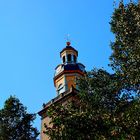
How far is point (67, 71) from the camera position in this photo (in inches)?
2564

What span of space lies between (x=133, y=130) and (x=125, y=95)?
636 centimetres

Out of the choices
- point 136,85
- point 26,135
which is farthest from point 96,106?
point 26,135

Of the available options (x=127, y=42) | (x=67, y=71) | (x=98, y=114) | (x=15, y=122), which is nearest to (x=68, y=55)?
(x=67, y=71)

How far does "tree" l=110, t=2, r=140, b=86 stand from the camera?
26.3 metres

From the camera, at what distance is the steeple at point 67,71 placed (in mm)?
64188

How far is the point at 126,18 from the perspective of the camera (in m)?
29.0

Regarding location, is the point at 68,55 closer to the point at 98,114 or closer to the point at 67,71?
the point at 67,71

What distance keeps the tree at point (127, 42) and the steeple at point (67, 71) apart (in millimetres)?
32688

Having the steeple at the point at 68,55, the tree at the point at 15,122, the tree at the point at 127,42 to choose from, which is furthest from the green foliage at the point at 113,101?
the steeple at the point at 68,55

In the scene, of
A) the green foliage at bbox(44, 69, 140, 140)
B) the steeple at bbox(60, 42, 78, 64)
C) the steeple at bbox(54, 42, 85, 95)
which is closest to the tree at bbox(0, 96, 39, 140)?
the green foliage at bbox(44, 69, 140, 140)

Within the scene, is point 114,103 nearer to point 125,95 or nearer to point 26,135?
point 125,95

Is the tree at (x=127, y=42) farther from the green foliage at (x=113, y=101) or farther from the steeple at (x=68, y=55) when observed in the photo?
the steeple at (x=68, y=55)

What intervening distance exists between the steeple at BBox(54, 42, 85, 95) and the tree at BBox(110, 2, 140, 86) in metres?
32.7

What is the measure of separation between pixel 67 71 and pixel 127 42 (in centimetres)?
3748
